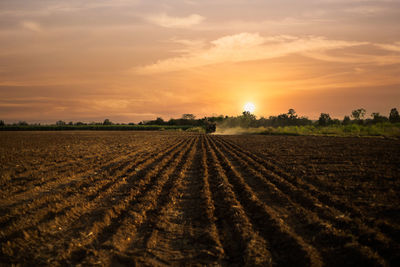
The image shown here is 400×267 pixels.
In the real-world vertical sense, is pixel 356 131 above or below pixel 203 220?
above

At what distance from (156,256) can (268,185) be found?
575cm

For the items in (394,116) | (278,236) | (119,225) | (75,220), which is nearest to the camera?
(278,236)

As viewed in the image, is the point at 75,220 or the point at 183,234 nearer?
the point at 183,234

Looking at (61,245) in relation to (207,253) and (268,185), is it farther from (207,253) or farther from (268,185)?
(268,185)

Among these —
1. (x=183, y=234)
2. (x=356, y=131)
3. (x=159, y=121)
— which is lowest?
(x=183, y=234)

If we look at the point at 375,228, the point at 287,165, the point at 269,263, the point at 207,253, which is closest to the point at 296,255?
the point at 269,263

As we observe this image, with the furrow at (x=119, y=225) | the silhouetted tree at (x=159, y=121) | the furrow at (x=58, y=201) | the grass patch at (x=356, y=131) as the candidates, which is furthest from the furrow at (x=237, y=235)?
the silhouetted tree at (x=159, y=121)

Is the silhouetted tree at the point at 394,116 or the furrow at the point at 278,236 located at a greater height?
the silhouetted tree at the point at 394,116

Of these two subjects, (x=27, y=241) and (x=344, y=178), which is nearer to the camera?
(x=27, y=241)

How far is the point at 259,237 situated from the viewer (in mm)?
4945

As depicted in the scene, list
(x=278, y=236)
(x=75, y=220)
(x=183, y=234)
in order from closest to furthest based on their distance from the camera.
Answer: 1. (x=278, y=236)
2. (x=183, y=234)
3. (x=75, y=220)

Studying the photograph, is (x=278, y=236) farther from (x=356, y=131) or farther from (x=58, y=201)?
(x=356, y=131)

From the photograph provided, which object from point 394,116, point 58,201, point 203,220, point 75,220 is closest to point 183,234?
point 203,220

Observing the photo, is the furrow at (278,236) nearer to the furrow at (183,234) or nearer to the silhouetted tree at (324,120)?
the furrow at (183,234)
